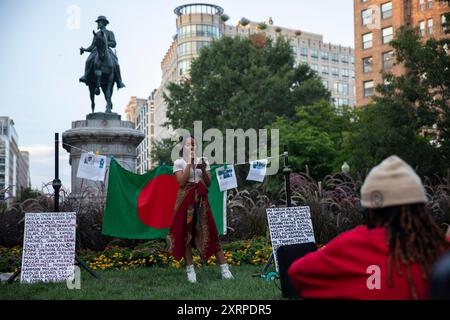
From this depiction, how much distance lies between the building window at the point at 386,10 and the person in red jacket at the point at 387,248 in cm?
6163

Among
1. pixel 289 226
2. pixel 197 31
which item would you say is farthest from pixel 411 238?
pixel 197 31

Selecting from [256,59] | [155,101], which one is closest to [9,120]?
[155,101]

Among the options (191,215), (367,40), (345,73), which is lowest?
(191,215)

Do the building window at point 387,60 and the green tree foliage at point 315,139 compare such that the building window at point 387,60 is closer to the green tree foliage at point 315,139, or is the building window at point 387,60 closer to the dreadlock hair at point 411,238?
the green tree foliage at point 315,139

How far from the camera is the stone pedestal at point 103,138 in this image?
1694 centimetres

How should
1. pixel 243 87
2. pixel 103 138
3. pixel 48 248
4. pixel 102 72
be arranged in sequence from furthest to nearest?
pixel 243 87 → pixel 102 72 → pixel 103 138 → pixel 48 248

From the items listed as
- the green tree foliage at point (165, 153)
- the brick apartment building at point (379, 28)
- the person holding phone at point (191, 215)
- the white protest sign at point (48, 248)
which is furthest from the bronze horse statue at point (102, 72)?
the brick apartment building at point (379, 28)

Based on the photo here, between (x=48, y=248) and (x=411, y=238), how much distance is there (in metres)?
6.63

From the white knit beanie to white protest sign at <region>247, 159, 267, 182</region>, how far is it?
7772mm

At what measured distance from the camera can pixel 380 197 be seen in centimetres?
300

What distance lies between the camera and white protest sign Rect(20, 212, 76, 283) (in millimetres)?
8422

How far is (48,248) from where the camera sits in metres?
8.59

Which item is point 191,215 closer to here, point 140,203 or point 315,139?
point 140,203
